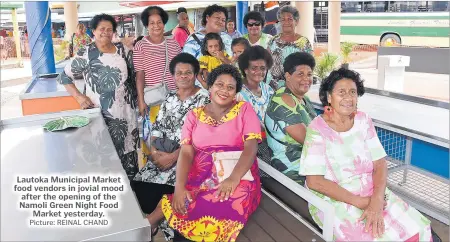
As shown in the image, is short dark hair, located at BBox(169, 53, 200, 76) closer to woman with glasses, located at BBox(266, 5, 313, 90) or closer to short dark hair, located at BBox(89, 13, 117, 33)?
short dark hair, located at BBox(89, 13, 117, 33)

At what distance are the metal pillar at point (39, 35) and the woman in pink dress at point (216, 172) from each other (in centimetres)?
324

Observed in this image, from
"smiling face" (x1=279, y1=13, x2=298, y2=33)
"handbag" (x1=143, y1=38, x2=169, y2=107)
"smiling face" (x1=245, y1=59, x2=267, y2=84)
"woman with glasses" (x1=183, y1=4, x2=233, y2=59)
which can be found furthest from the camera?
"smiling face" (x1=279, y1=13, x2=298, y2=33)

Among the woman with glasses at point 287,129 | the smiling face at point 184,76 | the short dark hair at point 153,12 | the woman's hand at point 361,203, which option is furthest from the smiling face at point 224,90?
the short dark hair at point 153,12

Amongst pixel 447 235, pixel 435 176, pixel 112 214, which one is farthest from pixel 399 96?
pixel 112 214

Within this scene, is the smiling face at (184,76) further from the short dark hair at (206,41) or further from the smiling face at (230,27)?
the smiling face at (230,27)

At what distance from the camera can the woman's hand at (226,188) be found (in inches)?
74.2

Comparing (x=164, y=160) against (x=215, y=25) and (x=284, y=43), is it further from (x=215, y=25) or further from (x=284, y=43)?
(x=284, y=43)

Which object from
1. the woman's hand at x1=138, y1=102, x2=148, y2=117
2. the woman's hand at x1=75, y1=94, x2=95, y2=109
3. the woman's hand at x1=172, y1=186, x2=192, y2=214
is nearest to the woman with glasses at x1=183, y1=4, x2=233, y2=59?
the woman's hand at x1=138, y1=102, x2=148, y2=117

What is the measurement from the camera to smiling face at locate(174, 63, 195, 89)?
8.59ft

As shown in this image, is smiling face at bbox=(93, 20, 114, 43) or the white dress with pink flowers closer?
the white dress with pink flowers

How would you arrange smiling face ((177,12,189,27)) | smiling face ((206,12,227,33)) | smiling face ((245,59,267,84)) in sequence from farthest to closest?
1. smiling face ((177,12,189,27))
2. smiling face ((206,12,227,33))
3. smiling face ((245,59,267,84))

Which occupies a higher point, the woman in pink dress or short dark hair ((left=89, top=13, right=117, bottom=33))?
short dark hair ((left=89, top=13, right=117, bottom=33))

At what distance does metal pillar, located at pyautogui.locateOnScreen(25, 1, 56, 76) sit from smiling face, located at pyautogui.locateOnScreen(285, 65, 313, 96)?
10.9 feet

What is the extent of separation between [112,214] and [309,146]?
940 millimetres
